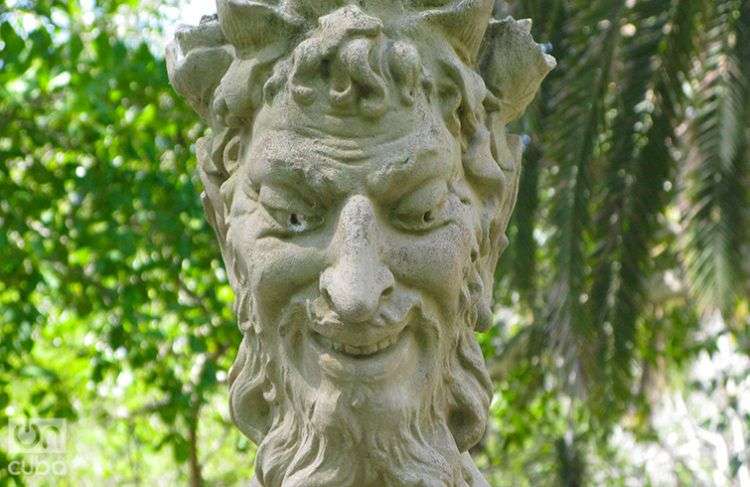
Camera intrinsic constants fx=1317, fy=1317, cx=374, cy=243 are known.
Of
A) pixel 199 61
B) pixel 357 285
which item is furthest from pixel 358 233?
pixel 199 61

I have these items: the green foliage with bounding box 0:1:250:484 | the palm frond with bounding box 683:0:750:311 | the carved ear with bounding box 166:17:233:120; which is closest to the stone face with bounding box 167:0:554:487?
the carved ear with bounding box 166:17:233:120

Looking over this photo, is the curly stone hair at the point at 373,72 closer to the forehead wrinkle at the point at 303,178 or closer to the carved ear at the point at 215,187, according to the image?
the carved ear at the point at 215,187

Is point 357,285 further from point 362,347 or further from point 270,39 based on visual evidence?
point 270,39

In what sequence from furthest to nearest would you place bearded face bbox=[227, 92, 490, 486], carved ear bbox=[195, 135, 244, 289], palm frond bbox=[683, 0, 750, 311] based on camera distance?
palm frond bbox=[683, 0, 750, 311] < carved ear bbox=[195, 135, 244, 289] < bearded face bbox=[227, 92, 490, 486]

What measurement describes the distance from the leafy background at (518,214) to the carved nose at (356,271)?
3.10 meters

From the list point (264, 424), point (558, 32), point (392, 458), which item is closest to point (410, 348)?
point (392, 458)

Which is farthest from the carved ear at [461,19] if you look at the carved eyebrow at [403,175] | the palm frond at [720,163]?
the palm frond at [720,163]

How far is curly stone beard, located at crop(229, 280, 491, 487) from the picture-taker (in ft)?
11.3

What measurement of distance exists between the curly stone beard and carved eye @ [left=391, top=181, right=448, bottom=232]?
0.22 meters

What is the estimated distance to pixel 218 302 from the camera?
7.86m

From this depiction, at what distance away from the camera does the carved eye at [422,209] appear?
11.4 feet

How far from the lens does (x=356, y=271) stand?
10.9 feet

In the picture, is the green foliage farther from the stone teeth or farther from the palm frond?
the stone teeth

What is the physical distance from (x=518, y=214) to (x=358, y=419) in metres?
3.74
